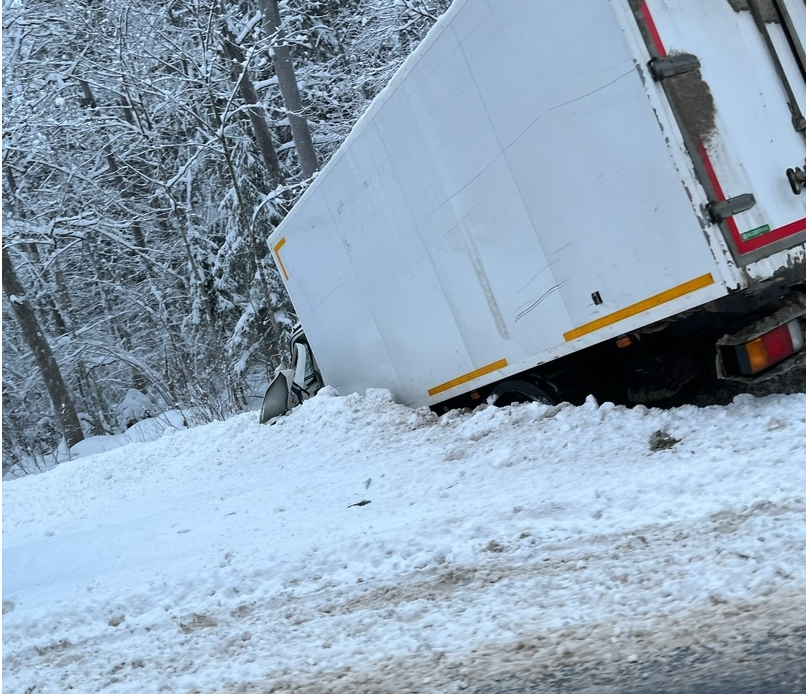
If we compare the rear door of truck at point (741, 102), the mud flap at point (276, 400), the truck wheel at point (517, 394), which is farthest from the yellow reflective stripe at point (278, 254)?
the rear door of truck at point (741, 102)

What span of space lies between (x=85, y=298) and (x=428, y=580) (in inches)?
890

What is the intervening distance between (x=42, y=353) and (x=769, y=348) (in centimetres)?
1971

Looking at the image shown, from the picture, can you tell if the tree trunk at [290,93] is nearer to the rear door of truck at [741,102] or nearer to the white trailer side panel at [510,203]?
the white trailer side panel at [510,203]

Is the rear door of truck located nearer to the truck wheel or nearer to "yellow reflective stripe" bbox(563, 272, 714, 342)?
"yellow reflective stripe" bbox(563, 272, 714, 342)

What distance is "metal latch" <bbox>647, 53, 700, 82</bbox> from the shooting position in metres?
4.87

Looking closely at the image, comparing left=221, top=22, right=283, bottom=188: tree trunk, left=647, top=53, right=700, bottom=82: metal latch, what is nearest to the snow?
left=647, top=53, right=700, bottom=82: metal latch

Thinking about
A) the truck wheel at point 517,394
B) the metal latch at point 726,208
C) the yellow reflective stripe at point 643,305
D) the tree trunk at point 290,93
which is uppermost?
the tree trunk at point 290,93

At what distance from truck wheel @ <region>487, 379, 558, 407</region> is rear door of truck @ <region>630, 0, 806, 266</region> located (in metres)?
2.44

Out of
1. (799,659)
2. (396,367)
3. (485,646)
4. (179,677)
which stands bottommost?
(799,659)

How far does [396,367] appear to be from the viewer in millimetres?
8984

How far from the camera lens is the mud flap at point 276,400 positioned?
437 inches

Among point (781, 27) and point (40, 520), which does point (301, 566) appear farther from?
point (40, 520)

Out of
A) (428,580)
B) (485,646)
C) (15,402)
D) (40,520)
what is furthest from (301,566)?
(15,402)

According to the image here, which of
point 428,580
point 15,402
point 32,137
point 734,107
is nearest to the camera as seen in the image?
point 428,580
